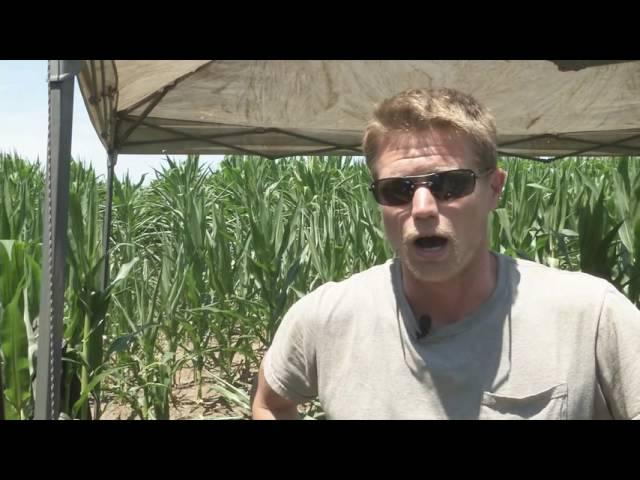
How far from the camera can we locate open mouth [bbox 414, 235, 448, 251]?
1.04 m

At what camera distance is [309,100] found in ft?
10.00

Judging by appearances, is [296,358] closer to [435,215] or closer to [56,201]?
[435,215]

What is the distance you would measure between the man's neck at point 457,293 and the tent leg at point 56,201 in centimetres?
87

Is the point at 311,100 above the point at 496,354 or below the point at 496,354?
above

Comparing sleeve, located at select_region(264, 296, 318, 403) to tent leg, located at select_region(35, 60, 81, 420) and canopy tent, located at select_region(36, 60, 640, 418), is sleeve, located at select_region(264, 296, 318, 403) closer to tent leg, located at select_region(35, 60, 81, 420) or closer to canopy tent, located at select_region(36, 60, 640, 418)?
tent leg, located at select_region(35, 60, 81, 420)

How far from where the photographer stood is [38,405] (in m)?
1.57

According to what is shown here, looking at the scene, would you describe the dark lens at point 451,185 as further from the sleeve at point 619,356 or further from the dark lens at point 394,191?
the sleeve at point 619,356

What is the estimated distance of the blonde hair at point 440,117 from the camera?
3.44ft

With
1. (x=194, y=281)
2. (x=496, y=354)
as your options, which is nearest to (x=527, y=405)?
(x=496, y=354)

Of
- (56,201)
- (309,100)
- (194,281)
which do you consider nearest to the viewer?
(56,201)

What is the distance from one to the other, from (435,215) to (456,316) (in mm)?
177
